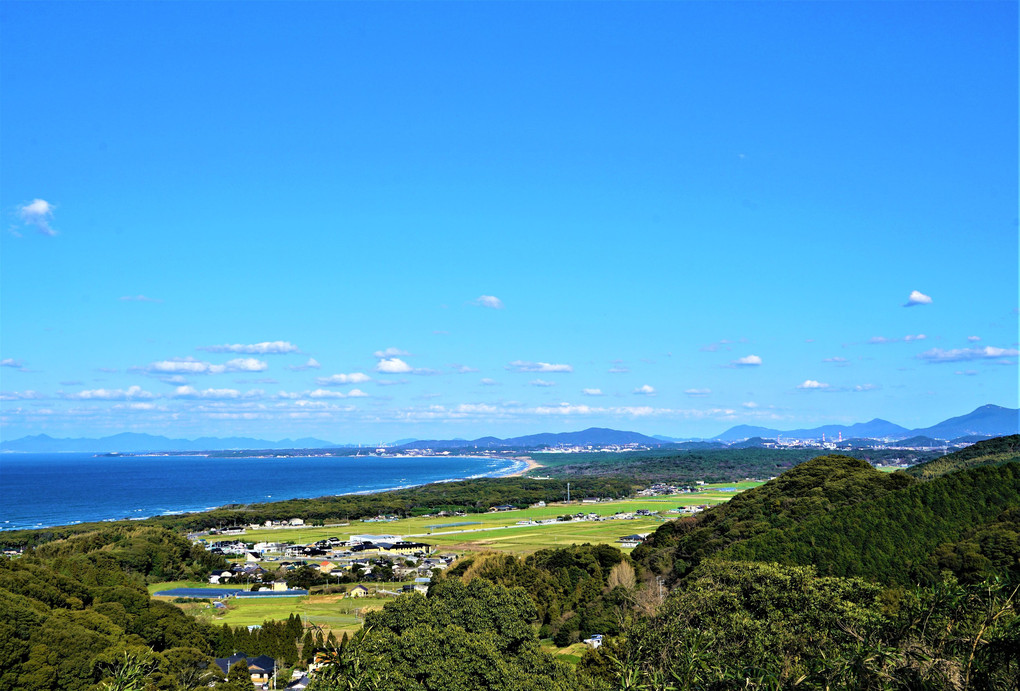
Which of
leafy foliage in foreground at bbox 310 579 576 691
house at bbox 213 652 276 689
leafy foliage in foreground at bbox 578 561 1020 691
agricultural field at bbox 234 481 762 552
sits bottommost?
agricultural field at bbox 234 481 762 552

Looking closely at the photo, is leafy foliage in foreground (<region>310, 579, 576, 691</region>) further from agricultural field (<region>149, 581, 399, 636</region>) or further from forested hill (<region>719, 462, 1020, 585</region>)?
forested hill (<region>719, 462, 1020, 585</region>)

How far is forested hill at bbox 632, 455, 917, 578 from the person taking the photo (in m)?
46.7

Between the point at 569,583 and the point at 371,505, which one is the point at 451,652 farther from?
the point at 371,505

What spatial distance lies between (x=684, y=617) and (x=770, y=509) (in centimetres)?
3405

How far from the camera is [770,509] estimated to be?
2072 inches

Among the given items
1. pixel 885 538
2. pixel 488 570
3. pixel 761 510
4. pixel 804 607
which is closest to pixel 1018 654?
pixel 804 607

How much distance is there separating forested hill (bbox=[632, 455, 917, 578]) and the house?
24648mm

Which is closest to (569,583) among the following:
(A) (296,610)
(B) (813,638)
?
(A) (296,610)

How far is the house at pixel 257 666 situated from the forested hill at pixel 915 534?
24.1 metres

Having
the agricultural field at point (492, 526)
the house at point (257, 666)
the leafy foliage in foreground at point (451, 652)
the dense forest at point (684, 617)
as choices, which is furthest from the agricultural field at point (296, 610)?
the agricultural field at point (492, 526)

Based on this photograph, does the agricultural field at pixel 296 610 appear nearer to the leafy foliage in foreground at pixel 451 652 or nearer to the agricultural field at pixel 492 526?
the leafy foliage in foreground at pixel 451 652

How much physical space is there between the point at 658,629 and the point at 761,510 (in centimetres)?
3539

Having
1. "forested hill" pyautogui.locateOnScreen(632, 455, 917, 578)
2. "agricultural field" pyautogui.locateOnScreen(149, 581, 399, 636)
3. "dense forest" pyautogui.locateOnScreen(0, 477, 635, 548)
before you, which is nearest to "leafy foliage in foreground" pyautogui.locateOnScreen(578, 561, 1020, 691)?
"forested hill" pyautogui.locateOnScreen(632, 455, 917, 578)

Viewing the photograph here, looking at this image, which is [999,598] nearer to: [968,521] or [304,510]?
[968,521]
